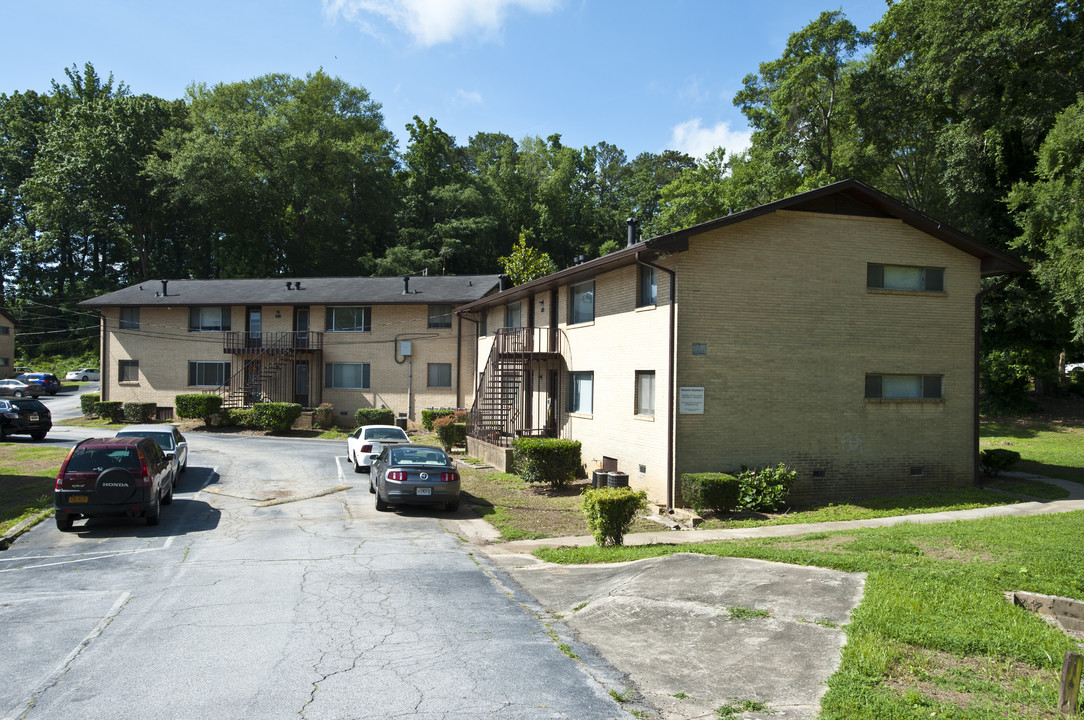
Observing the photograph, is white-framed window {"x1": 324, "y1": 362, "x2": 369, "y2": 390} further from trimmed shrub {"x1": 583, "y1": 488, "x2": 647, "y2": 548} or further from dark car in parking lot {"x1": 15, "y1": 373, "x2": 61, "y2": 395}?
dark car in parking lot {"x1": 15, "y1": 373, "x2": 61, "y2": 395}

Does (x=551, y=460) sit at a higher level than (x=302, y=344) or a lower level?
lower

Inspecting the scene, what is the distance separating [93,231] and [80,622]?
6388 cm

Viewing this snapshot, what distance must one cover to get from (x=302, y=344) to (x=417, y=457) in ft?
76.3

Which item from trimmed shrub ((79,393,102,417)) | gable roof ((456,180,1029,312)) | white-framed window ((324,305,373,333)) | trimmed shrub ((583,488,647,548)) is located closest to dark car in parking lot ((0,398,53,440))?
trimmed shrub ((79,393,102,417))

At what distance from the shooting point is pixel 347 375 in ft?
124

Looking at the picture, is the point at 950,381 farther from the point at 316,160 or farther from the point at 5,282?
the point at 5,282

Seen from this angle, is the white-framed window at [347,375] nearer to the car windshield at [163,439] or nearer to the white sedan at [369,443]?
the white sedan at [369,443]

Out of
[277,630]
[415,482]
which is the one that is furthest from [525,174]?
[277,630]

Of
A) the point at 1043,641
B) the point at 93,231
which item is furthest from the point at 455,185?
the point at 1043,641

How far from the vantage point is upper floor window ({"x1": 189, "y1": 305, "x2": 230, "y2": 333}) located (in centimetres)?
3928

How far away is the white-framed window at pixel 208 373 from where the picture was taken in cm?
3912

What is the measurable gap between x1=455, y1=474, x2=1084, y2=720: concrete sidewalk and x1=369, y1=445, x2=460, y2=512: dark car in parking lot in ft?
14.9

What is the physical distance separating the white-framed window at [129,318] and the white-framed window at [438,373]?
55.7 feet

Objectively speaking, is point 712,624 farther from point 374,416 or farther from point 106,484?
point 374,416
